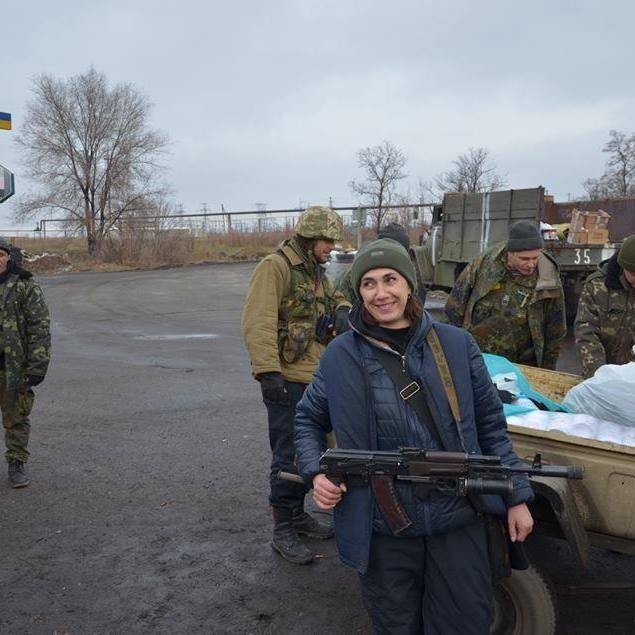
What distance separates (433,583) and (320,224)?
1.93 metres

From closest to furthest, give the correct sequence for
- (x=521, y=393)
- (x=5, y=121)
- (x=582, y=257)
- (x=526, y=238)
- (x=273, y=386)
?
(x=521, y=393) → (x=273, y=386) → (x=526, y=238) → (x=5, y=121) → (x=582, y=257)

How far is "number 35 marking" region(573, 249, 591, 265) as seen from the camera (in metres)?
9.78

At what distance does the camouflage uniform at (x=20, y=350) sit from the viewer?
4488mm

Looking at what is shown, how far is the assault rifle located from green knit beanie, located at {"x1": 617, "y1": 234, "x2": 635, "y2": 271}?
5.88 ft

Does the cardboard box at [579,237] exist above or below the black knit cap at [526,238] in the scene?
above

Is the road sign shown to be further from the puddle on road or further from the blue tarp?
the blue tarp

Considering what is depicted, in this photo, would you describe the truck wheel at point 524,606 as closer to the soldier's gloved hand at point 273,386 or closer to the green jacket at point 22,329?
the soldier's gloved hand at point 273,386

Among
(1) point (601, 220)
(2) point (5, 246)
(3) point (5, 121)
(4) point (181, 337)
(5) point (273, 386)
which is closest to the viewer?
(5) point (273, 386)

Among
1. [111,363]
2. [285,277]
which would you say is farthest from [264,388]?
[111,363]

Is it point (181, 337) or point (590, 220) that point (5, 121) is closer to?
point (181, 337)

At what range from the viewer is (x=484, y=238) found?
11.5 metres

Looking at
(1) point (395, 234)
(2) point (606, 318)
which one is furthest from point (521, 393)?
(1) point (395, 234)

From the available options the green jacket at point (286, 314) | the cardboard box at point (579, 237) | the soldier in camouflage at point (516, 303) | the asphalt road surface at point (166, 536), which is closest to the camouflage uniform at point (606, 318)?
the soldier in camouflage at point (516, 303)

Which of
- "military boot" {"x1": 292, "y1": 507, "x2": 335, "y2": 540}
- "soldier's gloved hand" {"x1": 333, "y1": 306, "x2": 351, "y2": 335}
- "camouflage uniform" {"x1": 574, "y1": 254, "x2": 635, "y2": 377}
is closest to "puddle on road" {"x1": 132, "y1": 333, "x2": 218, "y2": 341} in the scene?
"military boot" {"x1": 292, "y1": 507, "x2": 335, "y2": 540}
